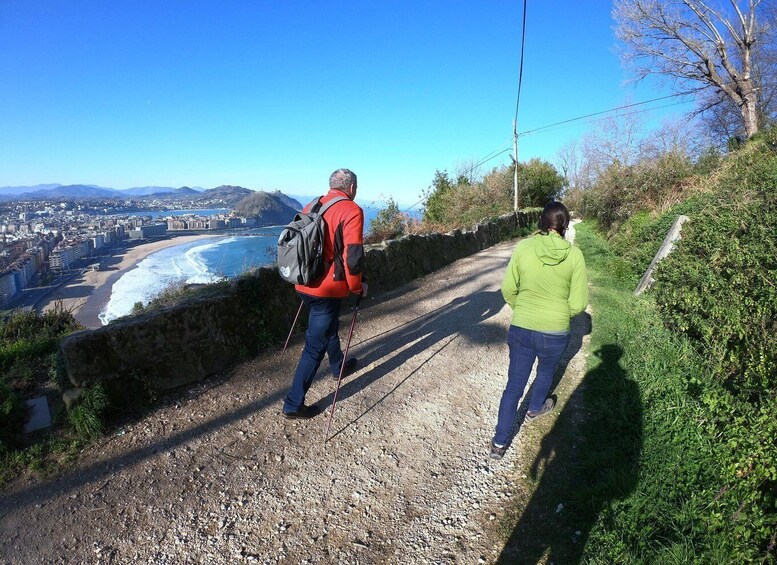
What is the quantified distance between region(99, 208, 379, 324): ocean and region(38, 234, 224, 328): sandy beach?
189 millimetres

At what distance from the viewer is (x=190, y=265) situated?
9.82 metres

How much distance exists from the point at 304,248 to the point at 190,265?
8149 millimetres

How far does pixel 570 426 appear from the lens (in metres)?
3.26

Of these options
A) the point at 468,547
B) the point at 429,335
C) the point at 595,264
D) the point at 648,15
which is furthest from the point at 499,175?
the point at 468,547

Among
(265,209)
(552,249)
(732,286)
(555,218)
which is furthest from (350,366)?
(265,209)

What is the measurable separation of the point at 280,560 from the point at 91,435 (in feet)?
6.24

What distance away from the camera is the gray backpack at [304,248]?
2.95m

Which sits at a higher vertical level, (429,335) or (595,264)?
(595,264)

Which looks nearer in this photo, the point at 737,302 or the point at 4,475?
the point at 4,475

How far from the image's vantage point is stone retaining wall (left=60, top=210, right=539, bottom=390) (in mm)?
3121

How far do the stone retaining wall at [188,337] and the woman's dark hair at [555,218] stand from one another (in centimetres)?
308

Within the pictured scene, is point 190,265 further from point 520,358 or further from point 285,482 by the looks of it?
point 520,358

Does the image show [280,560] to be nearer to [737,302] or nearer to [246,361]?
[246,361]

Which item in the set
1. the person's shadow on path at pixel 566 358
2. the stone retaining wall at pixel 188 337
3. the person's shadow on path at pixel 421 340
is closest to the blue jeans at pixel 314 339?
the person's shadow on path at pixel 421 340
